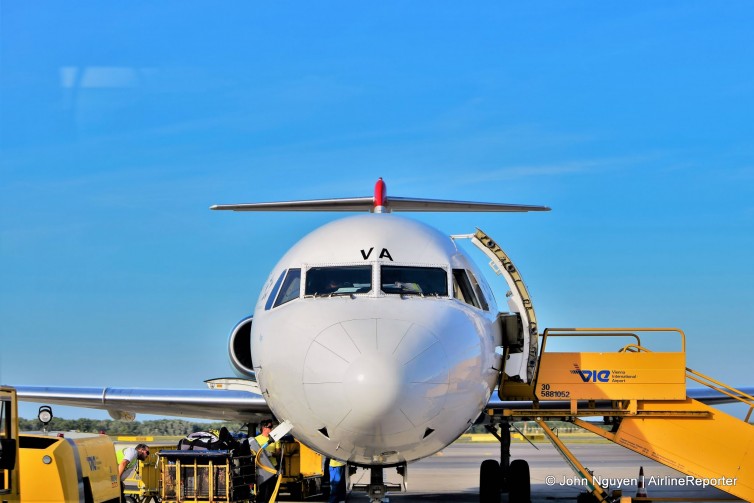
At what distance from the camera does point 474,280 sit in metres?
11.1

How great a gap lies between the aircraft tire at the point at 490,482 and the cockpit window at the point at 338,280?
607 cm

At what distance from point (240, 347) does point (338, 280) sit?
4.55m

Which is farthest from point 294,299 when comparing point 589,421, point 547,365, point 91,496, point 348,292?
point 589,421

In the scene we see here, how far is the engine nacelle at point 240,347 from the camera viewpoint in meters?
14.6

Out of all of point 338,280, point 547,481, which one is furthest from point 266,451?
point 547,481

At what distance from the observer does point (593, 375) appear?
12844 mm

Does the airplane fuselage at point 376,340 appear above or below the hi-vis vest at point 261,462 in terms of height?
above

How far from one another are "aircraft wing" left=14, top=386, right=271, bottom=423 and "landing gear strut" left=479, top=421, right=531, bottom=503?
3.63 meters

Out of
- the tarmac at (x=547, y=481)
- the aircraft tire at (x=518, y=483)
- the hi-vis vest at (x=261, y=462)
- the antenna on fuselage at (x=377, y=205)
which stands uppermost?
the antenna on fuselage at (x=377, y=205)

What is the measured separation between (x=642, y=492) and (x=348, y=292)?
19.1ft

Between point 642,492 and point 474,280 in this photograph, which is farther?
point 642,492

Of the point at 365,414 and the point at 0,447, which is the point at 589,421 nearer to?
the point at 365,414

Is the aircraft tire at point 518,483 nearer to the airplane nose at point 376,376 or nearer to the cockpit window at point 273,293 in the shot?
the cockpit window at point 273,293

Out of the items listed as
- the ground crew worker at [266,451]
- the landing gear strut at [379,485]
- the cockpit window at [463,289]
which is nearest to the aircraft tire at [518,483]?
the ground crew worker at [266,451]
